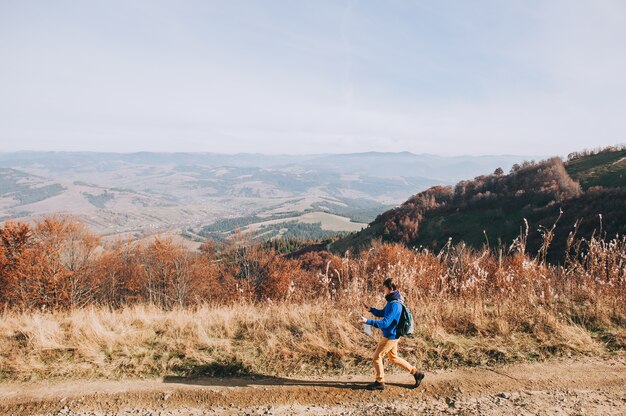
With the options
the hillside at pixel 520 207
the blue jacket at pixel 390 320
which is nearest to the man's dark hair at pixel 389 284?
the blue jacket at pixel 390 320

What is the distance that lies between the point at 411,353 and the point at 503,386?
1521mm

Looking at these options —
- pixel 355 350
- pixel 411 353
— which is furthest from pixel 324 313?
Result: pixel 411 353

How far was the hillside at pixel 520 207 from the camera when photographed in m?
39.8

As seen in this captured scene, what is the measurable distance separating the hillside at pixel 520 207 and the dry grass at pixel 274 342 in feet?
111

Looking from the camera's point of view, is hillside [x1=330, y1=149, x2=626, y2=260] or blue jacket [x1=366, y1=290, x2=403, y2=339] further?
hillside [x1=330, y1=149, x2=626, y2=260]

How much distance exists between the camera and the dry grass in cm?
611

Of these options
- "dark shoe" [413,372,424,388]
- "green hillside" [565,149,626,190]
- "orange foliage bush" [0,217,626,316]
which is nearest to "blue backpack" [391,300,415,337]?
"dark shoe" [413,372,424,388]

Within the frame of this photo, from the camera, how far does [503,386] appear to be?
208 inches

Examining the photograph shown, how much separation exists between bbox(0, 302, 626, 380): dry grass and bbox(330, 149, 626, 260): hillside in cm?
3371

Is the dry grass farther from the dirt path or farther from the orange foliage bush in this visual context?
the orange foliage bush

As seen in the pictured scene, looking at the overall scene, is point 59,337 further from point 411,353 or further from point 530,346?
point 530,346

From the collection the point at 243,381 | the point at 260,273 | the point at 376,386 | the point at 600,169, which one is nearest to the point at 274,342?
the point at 243,381

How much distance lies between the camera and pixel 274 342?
6699 mm

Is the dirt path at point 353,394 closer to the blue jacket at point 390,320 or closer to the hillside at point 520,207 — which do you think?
the blue jacket at point 390,320
